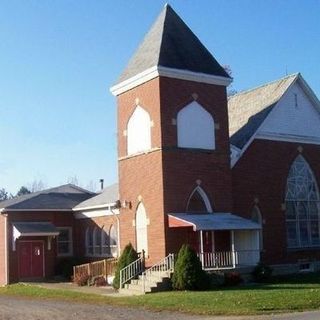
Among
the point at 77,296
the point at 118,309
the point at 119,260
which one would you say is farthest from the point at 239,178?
the point at 118,309

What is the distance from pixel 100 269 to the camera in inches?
1217

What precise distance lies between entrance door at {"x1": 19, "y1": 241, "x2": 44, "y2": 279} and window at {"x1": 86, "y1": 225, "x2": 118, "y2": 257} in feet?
9.18

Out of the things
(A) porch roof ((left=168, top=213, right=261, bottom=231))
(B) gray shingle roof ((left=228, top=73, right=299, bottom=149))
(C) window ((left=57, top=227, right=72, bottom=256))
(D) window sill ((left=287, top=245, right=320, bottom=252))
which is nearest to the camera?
(A) porch roof ((left=168, top=213, right=261, bottom=231))

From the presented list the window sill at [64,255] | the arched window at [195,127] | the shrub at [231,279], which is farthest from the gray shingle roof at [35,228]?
the shrub at [231,279]

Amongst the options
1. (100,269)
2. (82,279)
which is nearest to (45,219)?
(82,279)

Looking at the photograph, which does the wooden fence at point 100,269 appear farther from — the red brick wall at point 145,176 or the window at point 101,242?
the window at point 101,242

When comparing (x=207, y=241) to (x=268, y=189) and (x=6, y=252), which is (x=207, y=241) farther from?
(x=6, y=252)

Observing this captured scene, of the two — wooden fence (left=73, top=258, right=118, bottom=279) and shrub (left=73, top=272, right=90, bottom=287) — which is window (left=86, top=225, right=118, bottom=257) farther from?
shrub (left=73, top=272, right=90, bottom=287)

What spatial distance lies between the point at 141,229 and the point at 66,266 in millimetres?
7550

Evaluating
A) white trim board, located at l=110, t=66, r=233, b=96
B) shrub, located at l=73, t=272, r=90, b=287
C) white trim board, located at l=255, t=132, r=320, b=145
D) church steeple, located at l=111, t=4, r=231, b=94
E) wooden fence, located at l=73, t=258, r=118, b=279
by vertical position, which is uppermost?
church steeple, located at l=111, t=4, r=231, b=94

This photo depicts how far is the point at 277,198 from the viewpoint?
32.5 metres

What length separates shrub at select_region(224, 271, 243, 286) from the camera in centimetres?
2644

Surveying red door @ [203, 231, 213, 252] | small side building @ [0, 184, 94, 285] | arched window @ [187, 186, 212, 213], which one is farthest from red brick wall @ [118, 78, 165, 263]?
small side building @ [0, 184, 94, 285]

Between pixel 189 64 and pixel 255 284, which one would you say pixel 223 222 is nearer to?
pixel 255 284
